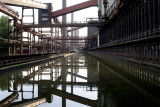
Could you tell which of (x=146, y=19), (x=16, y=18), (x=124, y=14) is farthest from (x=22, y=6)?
(x=146, y=19)

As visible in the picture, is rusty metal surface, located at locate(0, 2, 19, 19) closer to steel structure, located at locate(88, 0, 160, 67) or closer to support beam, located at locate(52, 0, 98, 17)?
steel structure, located at locate(88, 0, 160, 67)

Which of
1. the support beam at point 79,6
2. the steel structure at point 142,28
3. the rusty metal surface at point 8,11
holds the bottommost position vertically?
the steel structure at point 142,28

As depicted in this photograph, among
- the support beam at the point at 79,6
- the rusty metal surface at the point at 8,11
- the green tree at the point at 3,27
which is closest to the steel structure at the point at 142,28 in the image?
the rusty metal surface at the point at 8,11

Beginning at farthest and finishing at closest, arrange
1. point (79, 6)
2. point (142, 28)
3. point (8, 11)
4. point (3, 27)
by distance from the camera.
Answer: point (79, 6)
point (3, 27)
point (8, 11)
point (142, 28)

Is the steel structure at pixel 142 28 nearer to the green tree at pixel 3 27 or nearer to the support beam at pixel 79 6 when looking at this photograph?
the green tree at pixel 3 27

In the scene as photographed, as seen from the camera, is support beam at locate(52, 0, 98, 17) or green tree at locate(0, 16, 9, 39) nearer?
green tree at locate(0, 16, 9, 39)

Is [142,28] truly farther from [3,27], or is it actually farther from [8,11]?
[3,27]

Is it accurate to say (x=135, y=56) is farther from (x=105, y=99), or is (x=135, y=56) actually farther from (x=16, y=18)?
(x=16, y=18)

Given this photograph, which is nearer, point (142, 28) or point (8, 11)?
point (142, 28)

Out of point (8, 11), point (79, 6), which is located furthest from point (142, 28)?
point (79, 6)

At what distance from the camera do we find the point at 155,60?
1359 centimetres

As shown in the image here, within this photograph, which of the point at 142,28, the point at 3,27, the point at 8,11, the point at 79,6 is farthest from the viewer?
the point at 79,6

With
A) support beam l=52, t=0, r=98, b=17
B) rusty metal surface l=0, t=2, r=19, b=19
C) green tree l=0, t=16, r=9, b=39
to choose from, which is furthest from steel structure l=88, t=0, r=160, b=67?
support beam l=52, t=0, r=98, b=17

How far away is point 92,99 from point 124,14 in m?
21.3
